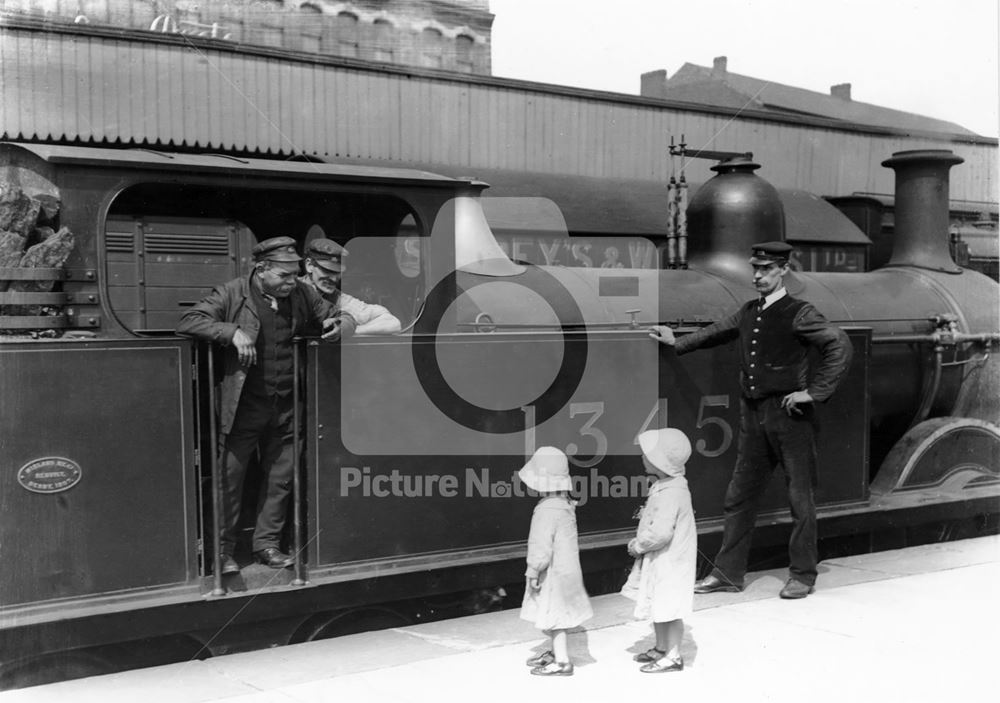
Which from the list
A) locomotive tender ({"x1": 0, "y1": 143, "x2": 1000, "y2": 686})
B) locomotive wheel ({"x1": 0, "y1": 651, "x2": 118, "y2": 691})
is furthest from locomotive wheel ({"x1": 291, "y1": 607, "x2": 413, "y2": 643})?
locomotive wheel ({"x1": 0, "y1": 651, "x2": 118, "y2": 691})

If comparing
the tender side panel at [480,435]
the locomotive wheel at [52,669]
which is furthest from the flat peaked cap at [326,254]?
the locomotive wheel at [52,669]

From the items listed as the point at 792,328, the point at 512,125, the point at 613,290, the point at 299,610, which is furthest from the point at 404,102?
the point at 299,610

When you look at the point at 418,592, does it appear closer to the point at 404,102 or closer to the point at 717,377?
the point at 717,377

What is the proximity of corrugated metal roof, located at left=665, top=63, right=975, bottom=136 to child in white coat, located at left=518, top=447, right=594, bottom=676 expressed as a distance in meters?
21.0

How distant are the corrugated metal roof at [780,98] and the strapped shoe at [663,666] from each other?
21.0 meters

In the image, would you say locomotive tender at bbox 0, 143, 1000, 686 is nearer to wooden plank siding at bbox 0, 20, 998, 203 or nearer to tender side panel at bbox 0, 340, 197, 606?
tender side panel at bbox 0, 340, 197, 606

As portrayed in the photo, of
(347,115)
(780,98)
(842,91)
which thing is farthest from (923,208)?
(842,91)

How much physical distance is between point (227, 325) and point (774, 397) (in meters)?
2.82

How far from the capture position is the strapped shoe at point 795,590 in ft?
15.9

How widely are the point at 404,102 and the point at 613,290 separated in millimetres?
7775

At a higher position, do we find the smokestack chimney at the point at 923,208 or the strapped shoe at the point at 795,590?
the smokestack chimney at the point at 923,208

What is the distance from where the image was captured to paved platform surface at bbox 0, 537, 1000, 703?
346 cm

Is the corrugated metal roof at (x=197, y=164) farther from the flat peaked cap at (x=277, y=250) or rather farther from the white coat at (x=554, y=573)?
the white coat at (x=554, y=573)

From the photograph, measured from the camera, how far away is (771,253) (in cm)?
480
